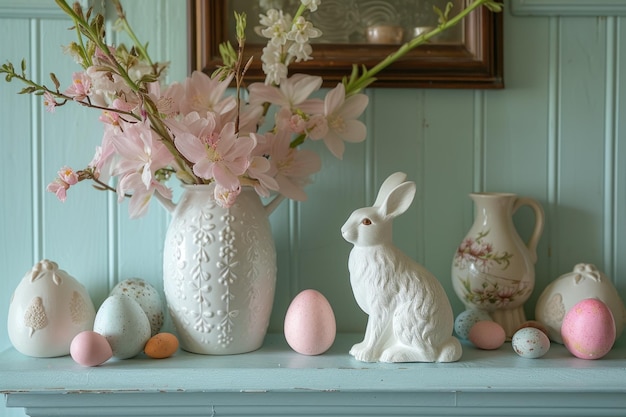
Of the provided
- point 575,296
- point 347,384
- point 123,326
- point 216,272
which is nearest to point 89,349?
point 123,326

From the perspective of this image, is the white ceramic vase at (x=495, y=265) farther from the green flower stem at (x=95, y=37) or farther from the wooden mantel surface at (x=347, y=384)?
the green flower stem at (x=95, y=37)

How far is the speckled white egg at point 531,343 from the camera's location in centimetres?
92

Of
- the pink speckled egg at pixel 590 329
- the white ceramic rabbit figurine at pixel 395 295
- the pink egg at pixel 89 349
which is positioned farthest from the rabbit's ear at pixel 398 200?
the pink egg at pixel 89 349

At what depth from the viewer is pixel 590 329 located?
0.90 meters

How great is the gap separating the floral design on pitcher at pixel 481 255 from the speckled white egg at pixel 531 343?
0.11 meters

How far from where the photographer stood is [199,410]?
0.90 metres

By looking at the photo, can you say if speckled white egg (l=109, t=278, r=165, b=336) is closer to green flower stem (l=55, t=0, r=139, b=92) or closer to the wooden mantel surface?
the wooden mantel surface

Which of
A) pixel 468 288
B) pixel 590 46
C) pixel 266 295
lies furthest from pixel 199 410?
pixel 590 46

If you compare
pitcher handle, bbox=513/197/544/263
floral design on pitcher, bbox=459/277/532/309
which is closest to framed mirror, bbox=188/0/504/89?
pitcher handle, bbox=513/197/544/263

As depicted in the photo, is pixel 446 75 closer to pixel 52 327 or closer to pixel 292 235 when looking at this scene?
pixel 292 235

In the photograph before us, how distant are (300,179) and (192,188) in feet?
0.49

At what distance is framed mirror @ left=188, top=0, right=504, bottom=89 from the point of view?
3.48ft

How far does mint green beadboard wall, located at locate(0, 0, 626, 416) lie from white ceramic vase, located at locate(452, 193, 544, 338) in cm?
6

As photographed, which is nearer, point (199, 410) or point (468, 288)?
point (199, 410)
